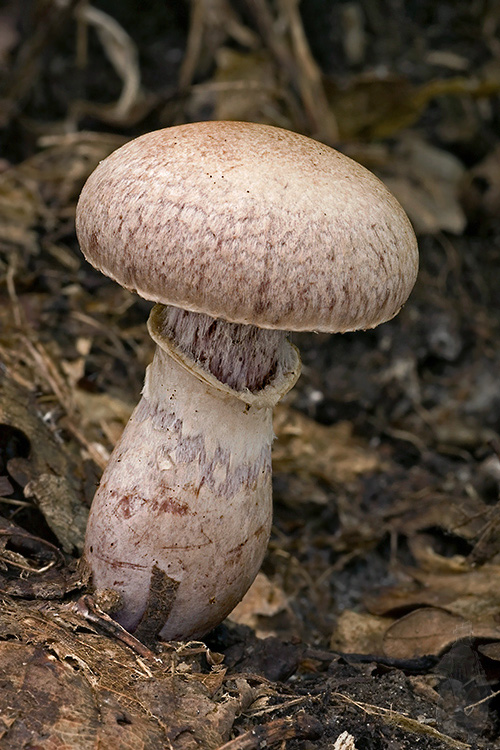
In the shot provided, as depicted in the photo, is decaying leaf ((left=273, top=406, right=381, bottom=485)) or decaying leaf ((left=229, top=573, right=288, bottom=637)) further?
decaying leaf ((left=273, top=406, right=381, bottom=485))

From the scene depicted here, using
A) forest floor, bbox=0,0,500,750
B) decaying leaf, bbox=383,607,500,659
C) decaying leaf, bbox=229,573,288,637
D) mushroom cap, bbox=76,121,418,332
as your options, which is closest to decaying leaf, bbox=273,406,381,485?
forest floor, bbox=0,0,500,750

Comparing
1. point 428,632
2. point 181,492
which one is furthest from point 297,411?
point 181,492

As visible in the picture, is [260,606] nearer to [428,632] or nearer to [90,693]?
[428,632]

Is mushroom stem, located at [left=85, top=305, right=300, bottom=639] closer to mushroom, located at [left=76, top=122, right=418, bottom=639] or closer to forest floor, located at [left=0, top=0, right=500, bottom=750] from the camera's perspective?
mushroom, located at [left=76, top=122, right=418, bottom=639]

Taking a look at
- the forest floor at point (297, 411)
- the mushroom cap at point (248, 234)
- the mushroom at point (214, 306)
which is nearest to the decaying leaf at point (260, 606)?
the forest floor at point (297, 411)

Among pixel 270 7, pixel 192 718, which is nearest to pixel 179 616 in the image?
pixel 192 718

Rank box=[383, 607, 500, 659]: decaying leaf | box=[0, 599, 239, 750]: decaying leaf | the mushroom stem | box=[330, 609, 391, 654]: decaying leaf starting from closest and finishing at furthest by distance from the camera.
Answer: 1. box=[0, 599, 239, 750]: decaying leaf
2. the mushroom stem
3. box=[383, 607, 500, 659]: decaying leaf
4. box=[330, 609, 391, 654]: decaying leaf

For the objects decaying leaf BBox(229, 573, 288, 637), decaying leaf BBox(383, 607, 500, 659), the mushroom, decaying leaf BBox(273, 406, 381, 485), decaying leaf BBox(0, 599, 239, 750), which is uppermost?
the mushroom

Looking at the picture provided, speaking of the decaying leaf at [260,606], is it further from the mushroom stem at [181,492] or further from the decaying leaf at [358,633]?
the mushroom stem at [181,492]
